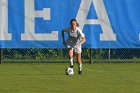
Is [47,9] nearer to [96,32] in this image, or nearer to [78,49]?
[96,32]

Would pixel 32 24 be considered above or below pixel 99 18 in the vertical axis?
below

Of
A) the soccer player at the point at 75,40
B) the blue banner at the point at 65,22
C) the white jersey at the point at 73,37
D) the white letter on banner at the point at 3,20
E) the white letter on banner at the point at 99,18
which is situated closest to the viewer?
the soccer player at the point at 75,40

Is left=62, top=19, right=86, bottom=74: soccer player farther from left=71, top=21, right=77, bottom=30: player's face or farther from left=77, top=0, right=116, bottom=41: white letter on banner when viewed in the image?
left=77, top=0, right=116, bottom=41: white letter on banner

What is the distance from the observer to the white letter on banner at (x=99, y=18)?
24.5 meters

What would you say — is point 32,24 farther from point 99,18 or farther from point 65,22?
point 99,18

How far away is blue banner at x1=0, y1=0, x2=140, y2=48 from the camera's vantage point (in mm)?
24219

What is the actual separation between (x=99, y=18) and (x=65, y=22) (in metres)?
1.42

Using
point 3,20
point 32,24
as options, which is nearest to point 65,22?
point 32,24

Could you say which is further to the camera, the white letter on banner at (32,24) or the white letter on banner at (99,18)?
the white letter on banner at (99,18)

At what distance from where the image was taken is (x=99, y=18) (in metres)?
24.5

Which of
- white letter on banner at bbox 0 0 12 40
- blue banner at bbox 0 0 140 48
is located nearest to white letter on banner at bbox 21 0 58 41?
blue banner at bbox 0 0 140 48

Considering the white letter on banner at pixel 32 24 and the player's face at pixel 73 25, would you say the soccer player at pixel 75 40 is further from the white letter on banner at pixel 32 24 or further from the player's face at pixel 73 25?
the white letter on banner at pixel 32 24

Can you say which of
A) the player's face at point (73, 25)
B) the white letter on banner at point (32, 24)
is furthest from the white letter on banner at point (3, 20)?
the player's face at point (73, 25)
